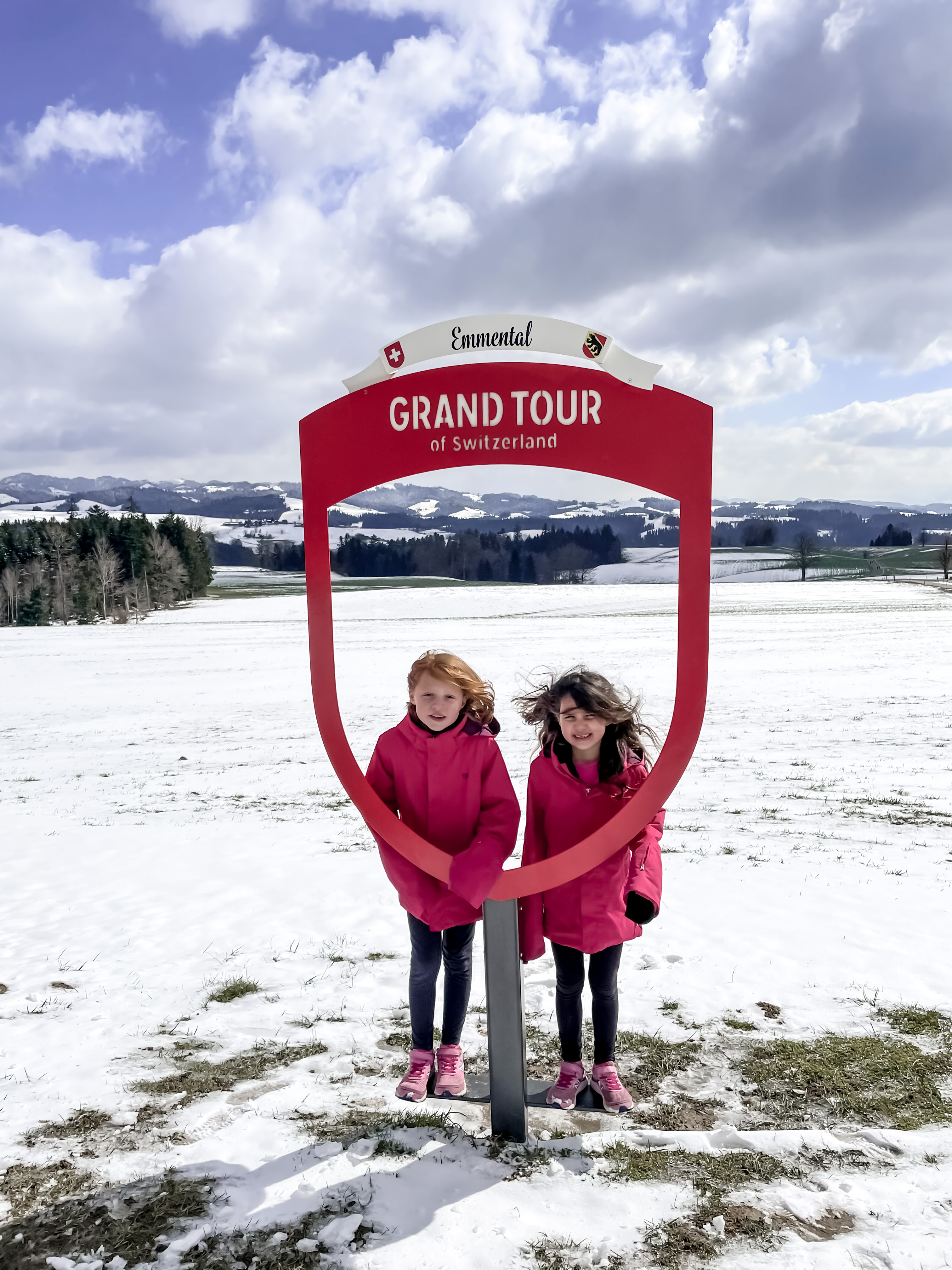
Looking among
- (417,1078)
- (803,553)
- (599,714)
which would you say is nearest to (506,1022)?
(417,1078)

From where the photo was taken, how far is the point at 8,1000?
450cm

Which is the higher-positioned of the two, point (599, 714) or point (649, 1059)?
point (599, 714)

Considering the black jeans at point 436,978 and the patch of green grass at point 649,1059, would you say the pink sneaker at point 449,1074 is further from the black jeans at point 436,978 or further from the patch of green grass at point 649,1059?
the patch of green grass at point 649,1059

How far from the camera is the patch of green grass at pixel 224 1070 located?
11.9 feet

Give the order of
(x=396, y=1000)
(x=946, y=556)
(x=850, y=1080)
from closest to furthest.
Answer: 1. (x=850, y=1080)
2. (x=396, y=1000)
3. (x=946, y=556)

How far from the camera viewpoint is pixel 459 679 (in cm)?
322

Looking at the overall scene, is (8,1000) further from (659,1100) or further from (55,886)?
(659,1100)

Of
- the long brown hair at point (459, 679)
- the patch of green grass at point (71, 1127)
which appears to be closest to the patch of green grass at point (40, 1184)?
the patch of green grass at point (71, 1127)

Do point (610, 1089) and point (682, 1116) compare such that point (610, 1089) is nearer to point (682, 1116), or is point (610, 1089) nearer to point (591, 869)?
point (682, 1116)

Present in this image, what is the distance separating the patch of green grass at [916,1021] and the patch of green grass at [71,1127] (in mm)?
3899

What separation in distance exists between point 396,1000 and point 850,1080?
239cm

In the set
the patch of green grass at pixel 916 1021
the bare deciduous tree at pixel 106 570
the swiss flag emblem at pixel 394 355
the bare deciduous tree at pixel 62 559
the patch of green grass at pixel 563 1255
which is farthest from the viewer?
the bare deciduous tree at pixel 62 559

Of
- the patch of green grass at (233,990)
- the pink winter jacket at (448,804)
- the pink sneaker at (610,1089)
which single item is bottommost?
the patch of green grass at (233,990)

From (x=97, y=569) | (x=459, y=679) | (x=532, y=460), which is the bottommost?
(x=459, y=679)
